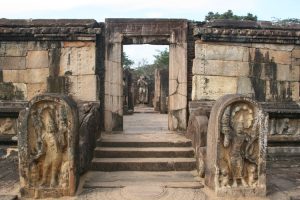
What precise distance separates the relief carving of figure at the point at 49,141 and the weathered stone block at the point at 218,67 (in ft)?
12.0

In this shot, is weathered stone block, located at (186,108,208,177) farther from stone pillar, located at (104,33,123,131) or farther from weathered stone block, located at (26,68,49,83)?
weathered stone block, located at (26,68,49,83)

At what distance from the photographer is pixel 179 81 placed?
809 centimetres

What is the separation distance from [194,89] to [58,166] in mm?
3710

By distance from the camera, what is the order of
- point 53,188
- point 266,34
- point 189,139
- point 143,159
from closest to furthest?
point 53,188 → point 143,159 → point 189,139 → point 266,34

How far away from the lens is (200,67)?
781 cm

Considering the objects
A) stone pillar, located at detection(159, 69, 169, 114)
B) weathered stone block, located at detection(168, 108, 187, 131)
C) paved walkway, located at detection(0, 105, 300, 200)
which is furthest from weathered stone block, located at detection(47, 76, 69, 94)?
stone pillar, located at detection(159, 69, 169, 114)

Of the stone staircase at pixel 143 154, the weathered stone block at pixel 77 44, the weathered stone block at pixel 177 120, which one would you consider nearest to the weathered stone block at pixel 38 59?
the weathered stone block at pixel 77 44

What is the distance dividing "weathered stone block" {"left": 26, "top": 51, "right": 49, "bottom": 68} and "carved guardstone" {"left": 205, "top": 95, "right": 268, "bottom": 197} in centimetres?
422

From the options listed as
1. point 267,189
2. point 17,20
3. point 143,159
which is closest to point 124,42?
point 17,20

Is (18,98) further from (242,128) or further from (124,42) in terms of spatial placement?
(242,128)

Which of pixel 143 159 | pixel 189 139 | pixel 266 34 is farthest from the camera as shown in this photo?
pixel 266 34

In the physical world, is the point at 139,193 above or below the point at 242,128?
below

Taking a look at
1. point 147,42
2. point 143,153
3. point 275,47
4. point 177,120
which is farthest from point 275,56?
Answer: point 143,153

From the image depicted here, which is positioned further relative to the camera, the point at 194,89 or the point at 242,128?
the point at 194,89
